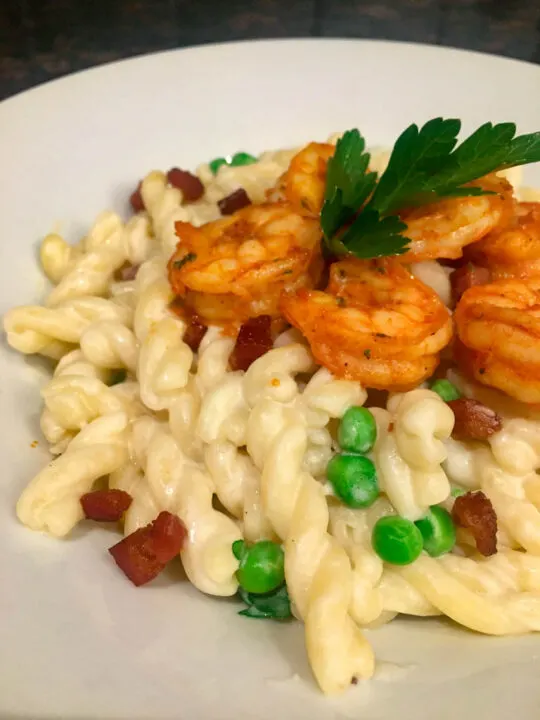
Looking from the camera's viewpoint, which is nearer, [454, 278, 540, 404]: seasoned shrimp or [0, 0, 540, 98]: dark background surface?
[454, 278, 540, 404]: seasoned shrimp

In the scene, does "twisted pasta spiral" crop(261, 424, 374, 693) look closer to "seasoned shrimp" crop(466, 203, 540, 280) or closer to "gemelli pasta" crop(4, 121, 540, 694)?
"gemelli pasta" crop(4, 121, 540, 694)

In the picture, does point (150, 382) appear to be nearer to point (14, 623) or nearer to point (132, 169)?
point (14, 623)

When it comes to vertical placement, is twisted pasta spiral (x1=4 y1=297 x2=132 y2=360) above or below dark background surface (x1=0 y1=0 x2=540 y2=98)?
below

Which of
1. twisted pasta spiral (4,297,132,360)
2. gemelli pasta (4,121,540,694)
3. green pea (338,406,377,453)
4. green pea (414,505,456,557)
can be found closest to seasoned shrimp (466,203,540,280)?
gemelli pasta (4,121,540,694)

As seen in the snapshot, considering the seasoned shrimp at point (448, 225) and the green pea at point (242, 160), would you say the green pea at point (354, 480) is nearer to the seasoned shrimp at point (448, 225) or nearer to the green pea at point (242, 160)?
the seasoned shrimp at point (448, 225)

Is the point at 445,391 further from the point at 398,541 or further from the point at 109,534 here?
the point at 109,534

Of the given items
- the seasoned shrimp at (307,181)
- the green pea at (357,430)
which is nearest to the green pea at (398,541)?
the green pea at (357,430)
